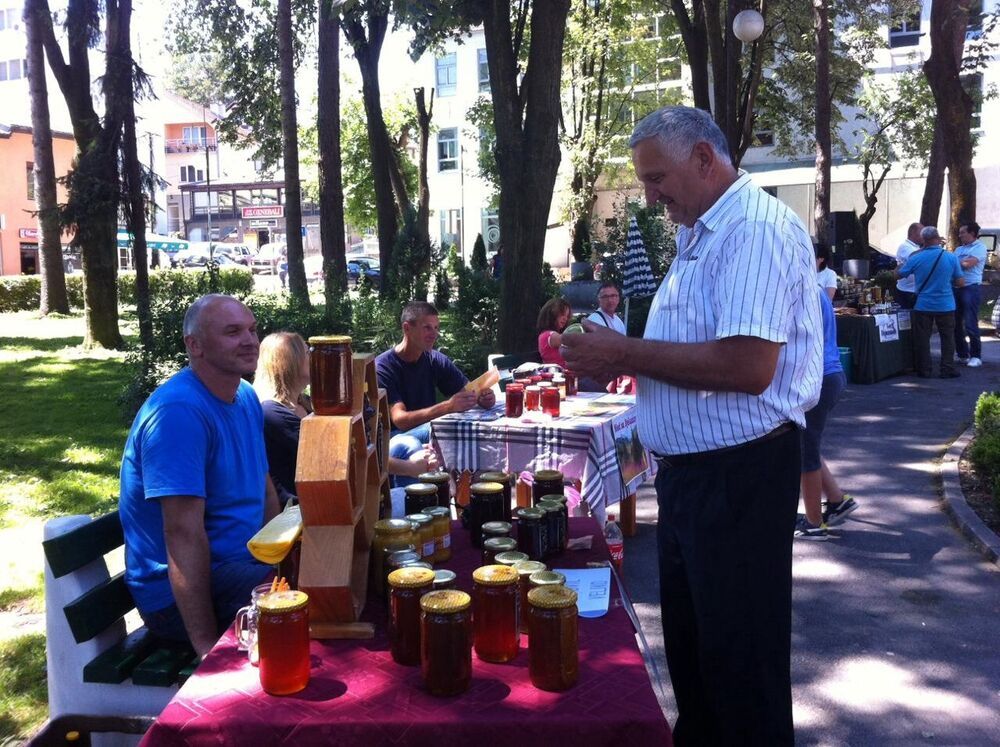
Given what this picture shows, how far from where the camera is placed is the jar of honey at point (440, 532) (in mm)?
2774

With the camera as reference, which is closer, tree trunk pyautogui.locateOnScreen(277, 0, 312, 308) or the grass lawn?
the grass lawn

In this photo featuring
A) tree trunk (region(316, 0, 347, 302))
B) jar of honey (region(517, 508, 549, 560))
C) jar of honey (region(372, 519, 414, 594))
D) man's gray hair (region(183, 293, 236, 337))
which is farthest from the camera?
tree trunk (region(316, 0, 347, 302))

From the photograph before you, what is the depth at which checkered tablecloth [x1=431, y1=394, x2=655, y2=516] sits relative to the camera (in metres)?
5.40

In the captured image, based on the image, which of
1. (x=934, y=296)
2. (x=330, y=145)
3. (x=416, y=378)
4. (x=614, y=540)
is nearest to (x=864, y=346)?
(x=934, y=296)

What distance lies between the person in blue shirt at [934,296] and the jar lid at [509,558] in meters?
11.6

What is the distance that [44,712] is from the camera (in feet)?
12.8

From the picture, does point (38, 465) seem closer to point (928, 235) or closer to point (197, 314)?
point (197, 314)

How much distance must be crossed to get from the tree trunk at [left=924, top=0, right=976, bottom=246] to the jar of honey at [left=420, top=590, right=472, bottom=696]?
17.6 m

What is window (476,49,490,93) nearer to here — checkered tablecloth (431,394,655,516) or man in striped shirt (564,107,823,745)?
checkered tablecloth (431,394,655,516)

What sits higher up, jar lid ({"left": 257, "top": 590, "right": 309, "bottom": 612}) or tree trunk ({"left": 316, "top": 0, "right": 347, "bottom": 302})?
tree trunk ({"left": 316, "top": 0, "right": 347, "bottom": 302})

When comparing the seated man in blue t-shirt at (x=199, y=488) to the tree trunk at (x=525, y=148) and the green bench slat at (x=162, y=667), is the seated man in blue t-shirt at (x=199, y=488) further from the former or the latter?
the tree trunk at (x=525, y=148)

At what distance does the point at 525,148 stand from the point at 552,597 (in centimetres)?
911

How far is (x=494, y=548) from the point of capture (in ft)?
8.62

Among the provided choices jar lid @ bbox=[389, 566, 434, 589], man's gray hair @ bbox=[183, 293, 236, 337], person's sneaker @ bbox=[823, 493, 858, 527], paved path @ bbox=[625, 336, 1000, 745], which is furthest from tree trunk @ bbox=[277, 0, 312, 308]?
jar lid @ bbox=[389, 566, 434, 589]
